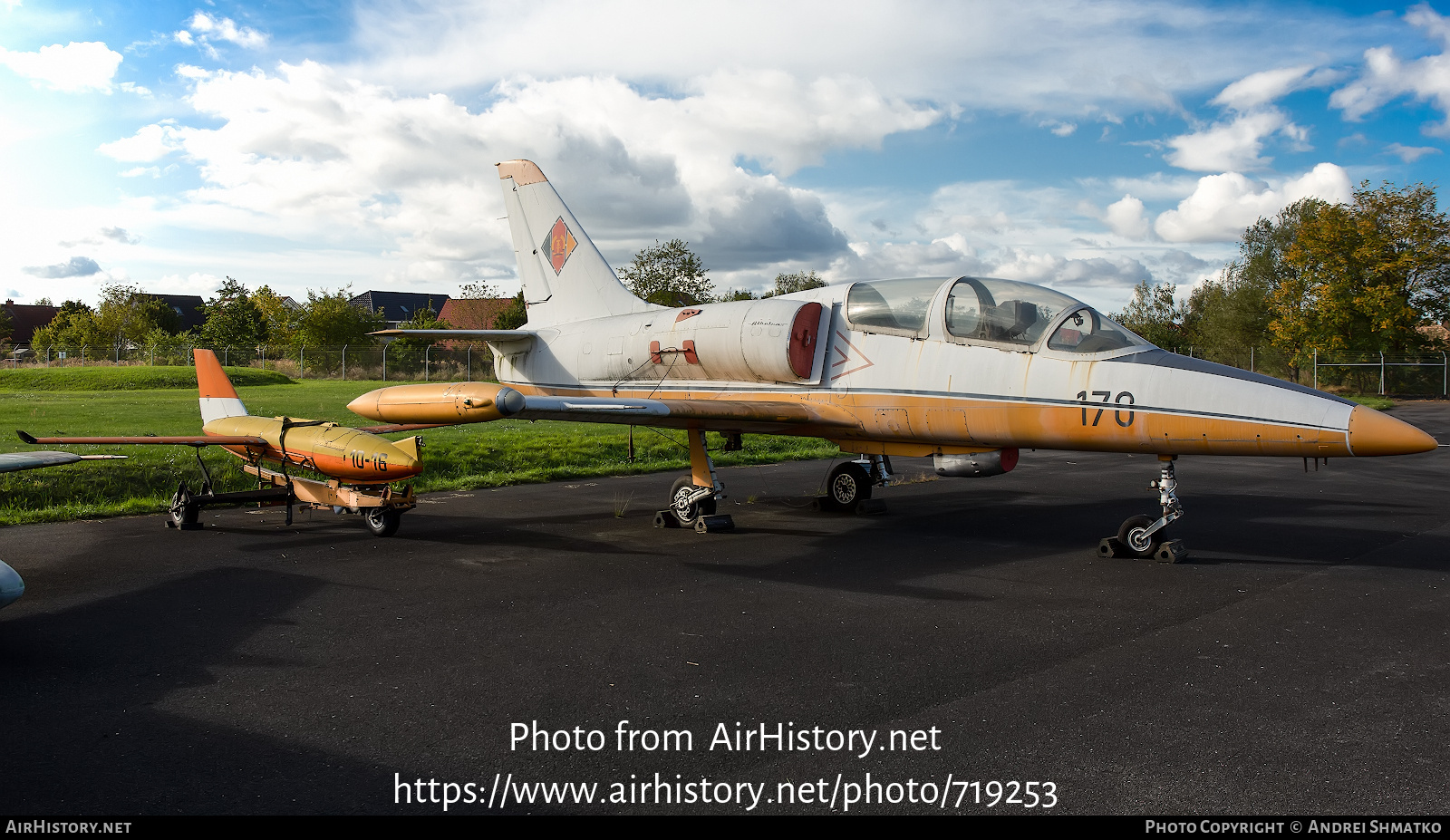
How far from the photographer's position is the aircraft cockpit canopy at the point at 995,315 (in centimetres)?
791

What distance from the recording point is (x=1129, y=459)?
1792 cm

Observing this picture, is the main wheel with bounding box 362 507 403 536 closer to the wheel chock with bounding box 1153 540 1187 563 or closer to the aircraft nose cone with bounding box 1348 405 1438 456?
the wheel chock with bounding box 1153 540 1187 563

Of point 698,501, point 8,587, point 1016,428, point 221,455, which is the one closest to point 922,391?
point 1016,428

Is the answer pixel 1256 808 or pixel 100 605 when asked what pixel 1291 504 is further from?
pixel 100 605

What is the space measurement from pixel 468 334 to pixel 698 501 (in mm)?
4591

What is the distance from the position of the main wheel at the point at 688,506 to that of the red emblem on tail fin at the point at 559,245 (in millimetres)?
4575

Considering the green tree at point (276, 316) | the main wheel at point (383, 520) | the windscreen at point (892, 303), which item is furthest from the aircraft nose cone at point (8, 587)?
the green tree at point (276, 316)

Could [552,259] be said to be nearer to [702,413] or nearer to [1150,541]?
[702,413]

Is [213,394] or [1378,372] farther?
[1378,372]

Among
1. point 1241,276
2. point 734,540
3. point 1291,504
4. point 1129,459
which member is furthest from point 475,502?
point 1241,276

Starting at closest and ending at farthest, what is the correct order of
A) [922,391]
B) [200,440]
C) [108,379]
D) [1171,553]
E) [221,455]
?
[1171,553]
[922,391]
[200,440]
[221,455]
[108,379]

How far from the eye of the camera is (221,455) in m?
14.0

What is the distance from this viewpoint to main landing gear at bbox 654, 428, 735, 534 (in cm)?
987

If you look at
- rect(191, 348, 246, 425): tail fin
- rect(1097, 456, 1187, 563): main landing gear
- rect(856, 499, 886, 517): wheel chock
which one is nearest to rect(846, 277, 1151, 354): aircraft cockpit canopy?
rect(1097, 456, 1187, 563): main landing gear
